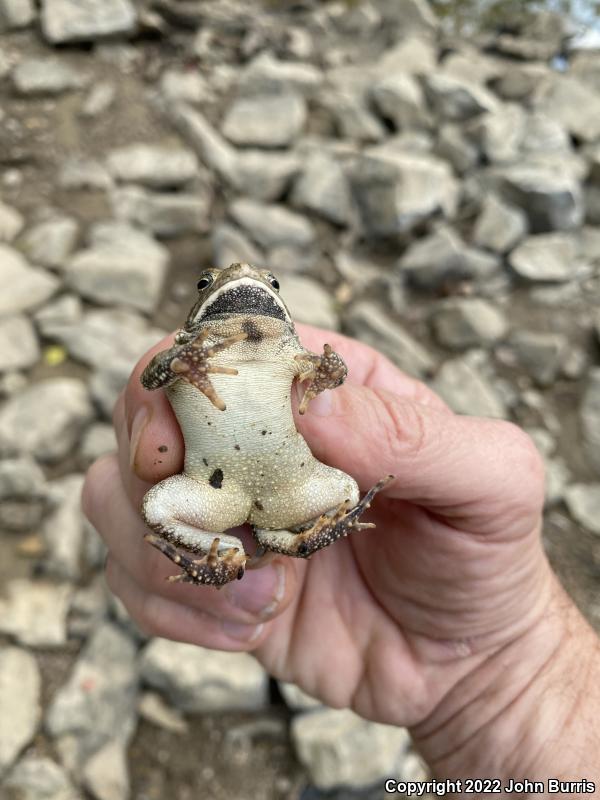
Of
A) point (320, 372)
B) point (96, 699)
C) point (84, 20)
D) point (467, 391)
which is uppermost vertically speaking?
point (320, 372)

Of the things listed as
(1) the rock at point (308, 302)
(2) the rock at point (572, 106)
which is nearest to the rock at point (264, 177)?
(1) the rock at point (308, 302)

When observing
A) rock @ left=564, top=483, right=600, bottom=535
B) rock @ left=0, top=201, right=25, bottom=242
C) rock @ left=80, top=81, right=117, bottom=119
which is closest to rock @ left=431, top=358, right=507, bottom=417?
rock @ left=564, top=483, right=600, bottom=535

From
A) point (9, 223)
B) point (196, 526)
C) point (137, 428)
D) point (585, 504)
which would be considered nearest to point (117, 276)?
point (9, 223)

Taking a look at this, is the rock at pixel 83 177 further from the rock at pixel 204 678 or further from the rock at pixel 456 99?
the rock at pixel 204 678

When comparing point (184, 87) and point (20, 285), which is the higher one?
point (184, 87)

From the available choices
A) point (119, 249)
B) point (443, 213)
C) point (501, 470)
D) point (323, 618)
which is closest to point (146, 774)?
point (323, 618)

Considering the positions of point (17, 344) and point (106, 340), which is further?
point (106, 340)

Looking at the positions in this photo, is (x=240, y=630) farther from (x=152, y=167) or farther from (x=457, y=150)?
(x=457, y=150)
